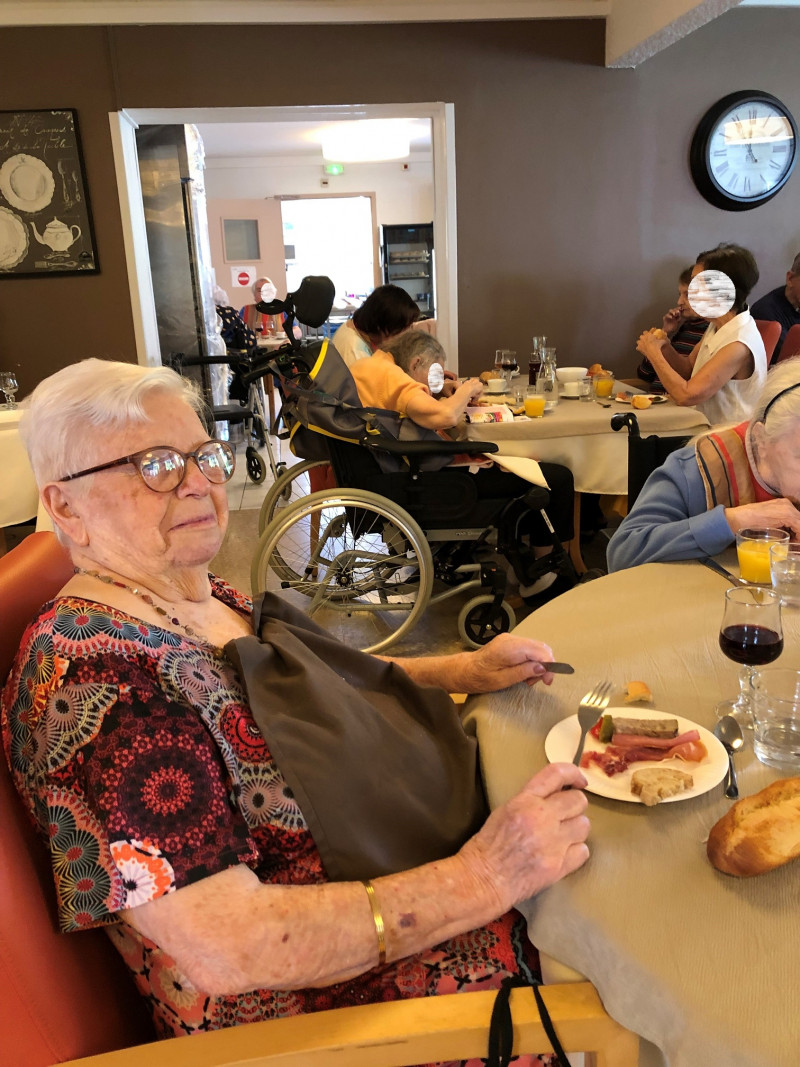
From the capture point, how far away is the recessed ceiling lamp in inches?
303

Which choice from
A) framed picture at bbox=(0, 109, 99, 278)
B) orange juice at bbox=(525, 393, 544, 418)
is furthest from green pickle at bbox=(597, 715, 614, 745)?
framed picture at bbox=(0, 109, 99, 278)

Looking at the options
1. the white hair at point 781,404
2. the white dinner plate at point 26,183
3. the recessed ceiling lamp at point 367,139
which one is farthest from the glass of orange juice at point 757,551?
the recessed ceiling lamp at point 367,139

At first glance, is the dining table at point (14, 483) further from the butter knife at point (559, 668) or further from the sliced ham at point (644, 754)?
the sliced ham at point (644, 754)

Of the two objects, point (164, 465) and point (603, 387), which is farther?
point (603, 387)

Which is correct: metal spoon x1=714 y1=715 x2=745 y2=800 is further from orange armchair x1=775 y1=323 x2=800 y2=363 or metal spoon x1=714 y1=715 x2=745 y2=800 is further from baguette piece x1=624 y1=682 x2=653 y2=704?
orange armchair x1=775 y1=323 x2=800 y2=363

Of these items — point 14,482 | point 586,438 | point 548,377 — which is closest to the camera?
point 14,482

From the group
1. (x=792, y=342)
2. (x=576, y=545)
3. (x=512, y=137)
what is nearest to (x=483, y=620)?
(x=576, y=545)

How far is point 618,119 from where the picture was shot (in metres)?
4.31

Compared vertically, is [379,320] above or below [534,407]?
above

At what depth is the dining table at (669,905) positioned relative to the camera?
64 centimetres

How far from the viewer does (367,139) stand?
8297 mm

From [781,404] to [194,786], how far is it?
3.93 feet

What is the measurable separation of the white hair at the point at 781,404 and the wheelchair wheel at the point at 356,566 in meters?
1.41

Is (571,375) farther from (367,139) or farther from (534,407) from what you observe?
(367,139)
